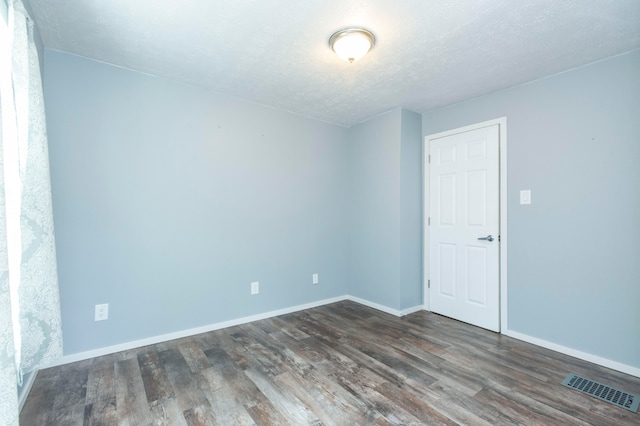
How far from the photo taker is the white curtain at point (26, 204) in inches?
56.4

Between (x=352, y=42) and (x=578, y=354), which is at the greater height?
(x=352, y=42)

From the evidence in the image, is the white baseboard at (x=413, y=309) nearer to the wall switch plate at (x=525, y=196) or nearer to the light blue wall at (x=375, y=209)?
the light blue wall at (x=375, y=209)

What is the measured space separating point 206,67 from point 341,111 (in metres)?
1.62

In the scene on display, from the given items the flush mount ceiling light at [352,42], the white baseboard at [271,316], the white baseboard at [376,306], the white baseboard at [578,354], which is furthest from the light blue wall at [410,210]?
the flush mount ceiling light at [352,42]

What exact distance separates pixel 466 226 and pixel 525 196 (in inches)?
25.5

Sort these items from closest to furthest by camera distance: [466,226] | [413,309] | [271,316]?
1. [466,226]
2. [271,316]
3. [413,309]

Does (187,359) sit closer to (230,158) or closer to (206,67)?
(230,158)

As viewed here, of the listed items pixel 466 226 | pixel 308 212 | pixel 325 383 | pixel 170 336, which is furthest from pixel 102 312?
pixel 466 226

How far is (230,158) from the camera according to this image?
3.21m

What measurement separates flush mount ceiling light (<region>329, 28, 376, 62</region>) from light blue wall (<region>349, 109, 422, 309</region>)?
1.50 metres

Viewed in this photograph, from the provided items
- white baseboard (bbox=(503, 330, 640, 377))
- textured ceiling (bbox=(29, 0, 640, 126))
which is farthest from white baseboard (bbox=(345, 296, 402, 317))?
textured ceiling (bbox=(29, 0, 640, 126))

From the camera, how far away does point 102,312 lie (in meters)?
2.51

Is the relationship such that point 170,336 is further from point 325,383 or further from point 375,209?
point 375,209

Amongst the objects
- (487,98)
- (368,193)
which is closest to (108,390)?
(368,193)
